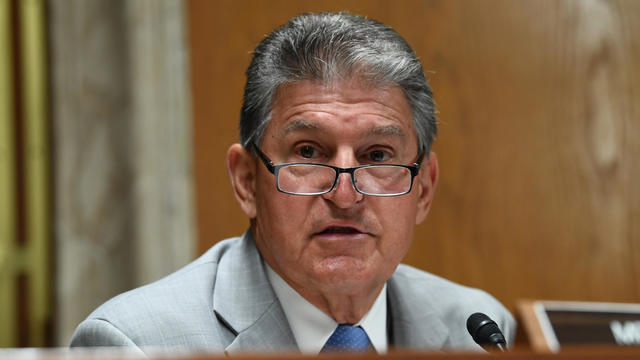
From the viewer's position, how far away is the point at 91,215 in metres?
2.45

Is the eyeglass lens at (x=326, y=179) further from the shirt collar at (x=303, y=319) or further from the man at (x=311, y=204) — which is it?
the shirt collar at (x=303, y=319)

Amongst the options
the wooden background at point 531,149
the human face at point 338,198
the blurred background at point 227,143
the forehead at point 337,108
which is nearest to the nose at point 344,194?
the human face at point 338,198

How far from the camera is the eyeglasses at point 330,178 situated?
157 cm

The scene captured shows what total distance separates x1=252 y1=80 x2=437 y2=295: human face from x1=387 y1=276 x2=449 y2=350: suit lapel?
221 mm

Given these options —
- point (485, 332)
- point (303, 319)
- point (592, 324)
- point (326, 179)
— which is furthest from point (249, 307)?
point (592, 324)

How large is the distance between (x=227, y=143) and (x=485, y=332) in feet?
3.97

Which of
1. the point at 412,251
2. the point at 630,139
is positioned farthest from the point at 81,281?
the point at 630,139

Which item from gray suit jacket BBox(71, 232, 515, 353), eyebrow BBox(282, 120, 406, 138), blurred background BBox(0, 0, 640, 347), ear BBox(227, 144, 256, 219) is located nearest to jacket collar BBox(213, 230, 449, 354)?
gray suit jacket BBox(71, 232, 515, 353)

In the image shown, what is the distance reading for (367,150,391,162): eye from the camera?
1624 mm

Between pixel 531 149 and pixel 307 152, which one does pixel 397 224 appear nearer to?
pixel 307 152

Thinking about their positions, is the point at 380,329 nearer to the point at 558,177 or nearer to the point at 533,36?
the point at 558,177

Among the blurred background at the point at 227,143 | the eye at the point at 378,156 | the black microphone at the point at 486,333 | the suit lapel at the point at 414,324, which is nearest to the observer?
the black microphone at the point at 486,333

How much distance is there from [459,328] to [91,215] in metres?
1.25

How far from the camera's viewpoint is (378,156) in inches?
64.3
